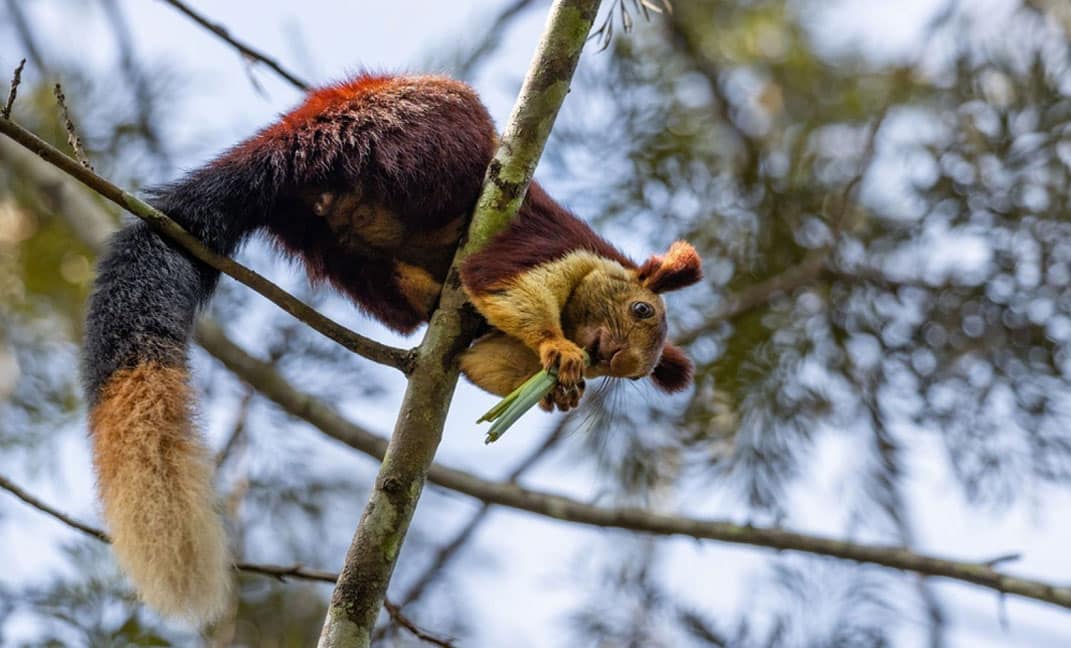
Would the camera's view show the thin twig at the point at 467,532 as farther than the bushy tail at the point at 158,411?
Yes

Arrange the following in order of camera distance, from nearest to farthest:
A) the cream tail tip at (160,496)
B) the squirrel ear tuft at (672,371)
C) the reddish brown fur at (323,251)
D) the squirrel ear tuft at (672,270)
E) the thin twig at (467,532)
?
1. the cream tail tip at (160,496)
2. the reddish brown fur at (323,251)
3. the squirrel ear tuft at (672,270)
4. the squirrel ear tuft at (672,371)
5. the thin twig at (467,532)

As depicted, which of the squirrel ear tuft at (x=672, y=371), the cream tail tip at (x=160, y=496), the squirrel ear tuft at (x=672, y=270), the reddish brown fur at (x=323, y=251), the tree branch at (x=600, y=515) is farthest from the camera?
the tree branch at (x=600, y=515)

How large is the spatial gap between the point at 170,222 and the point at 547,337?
1016mm

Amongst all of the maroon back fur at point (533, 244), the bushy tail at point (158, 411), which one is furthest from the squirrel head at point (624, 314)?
the bushy tail at point (158, 411)

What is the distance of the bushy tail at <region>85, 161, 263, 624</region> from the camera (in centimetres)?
263

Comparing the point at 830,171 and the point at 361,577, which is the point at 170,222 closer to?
the point at 361,577

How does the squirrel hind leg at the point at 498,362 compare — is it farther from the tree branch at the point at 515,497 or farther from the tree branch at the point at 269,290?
the tree branch at the point at 515,497

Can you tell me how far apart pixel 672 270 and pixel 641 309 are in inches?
7.0

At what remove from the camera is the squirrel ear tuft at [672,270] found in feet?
11.6

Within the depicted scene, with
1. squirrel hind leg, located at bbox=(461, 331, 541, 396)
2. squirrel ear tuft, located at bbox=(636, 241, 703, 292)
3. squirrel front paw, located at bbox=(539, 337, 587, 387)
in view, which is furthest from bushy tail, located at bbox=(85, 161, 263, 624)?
squirrel ear tuft, located at bbox=(636, 241, 703, 292)

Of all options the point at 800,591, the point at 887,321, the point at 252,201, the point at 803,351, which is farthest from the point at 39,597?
the point at 887,321

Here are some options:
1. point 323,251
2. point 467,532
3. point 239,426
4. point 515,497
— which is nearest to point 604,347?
point 323,251

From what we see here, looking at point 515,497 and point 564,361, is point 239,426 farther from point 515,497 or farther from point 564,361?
point 564,361

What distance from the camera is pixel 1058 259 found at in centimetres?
518
